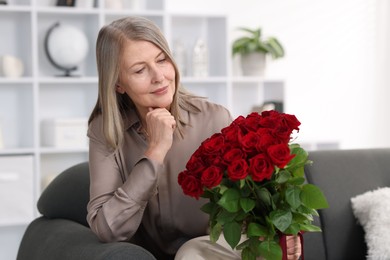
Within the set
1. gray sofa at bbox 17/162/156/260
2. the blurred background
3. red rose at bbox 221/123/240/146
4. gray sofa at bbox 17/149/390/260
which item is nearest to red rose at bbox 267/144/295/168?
red rose at bbox 221/123/240/146

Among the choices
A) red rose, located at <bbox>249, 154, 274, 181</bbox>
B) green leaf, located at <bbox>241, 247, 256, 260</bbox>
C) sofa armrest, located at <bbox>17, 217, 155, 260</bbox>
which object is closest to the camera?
red rose, located at <bbox>249, 154, 274, 181</bbox>

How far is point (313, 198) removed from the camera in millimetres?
1878

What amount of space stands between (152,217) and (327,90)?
12.2ft

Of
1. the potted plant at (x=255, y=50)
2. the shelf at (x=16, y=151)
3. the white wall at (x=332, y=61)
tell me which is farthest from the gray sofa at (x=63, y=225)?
the white wall at (x=332, y=61)

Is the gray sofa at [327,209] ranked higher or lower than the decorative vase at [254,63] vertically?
lower

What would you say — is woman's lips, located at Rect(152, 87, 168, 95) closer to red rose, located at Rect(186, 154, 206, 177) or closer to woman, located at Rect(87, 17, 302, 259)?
woman, located at Rect(87, 17, 302, 259)

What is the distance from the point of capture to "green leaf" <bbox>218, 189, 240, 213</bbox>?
1.85 meters

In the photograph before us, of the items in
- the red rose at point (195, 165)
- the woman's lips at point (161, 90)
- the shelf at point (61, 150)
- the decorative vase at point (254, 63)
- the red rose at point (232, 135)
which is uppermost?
the decorative vase at point (254, 63)

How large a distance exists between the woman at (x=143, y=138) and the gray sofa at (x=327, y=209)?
0.25 m

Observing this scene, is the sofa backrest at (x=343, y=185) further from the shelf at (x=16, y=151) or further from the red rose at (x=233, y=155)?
the shelf at (x=16, y=151)

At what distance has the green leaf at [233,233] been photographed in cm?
189

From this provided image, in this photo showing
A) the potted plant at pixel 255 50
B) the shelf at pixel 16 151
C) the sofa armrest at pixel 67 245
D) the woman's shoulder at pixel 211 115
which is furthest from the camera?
the potted plant at pixel 255 50

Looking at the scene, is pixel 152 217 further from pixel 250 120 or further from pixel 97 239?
pixel 250 120

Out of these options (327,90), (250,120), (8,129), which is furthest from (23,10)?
Answer: (250,120)
